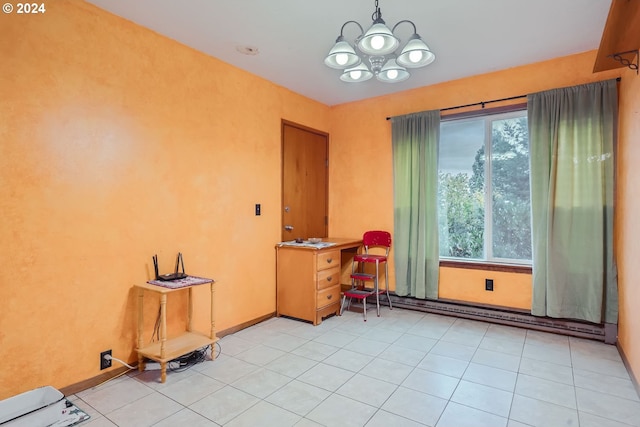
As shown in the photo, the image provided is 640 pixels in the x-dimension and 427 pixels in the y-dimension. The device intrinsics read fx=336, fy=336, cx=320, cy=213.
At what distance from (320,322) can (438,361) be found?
1314 mm

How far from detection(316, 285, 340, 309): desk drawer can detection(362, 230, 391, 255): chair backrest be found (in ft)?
2.35

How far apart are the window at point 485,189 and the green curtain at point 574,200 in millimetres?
225

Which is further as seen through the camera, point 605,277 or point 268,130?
point 268,130

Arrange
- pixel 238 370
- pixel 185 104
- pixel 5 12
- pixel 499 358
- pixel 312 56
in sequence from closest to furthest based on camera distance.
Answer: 1. pixel 5 12
2. pixel 238 370
3. pixel 499 358
4. pixel 185 104
5. pixel 312 56

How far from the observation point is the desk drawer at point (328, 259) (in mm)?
3572

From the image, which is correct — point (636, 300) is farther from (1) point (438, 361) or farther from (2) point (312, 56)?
(2) point (312, 56)


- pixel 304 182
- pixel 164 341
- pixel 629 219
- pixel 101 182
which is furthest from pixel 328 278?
pixel 629 219

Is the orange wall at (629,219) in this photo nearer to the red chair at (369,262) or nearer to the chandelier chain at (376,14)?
the chandelier chain at (376,14)

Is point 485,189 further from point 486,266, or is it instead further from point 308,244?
point 308,244

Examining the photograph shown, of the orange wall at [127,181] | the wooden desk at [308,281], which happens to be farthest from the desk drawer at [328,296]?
the orange wall at [127,181]

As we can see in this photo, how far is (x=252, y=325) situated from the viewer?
3508mm

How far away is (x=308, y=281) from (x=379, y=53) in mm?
2292

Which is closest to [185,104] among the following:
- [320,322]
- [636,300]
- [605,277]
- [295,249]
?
[295,249]

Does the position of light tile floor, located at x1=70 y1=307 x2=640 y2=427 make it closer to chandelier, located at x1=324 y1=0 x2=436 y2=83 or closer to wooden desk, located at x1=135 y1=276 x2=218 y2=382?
wooden desk, located at x1=135 y1=276 x2=218 y2=382
